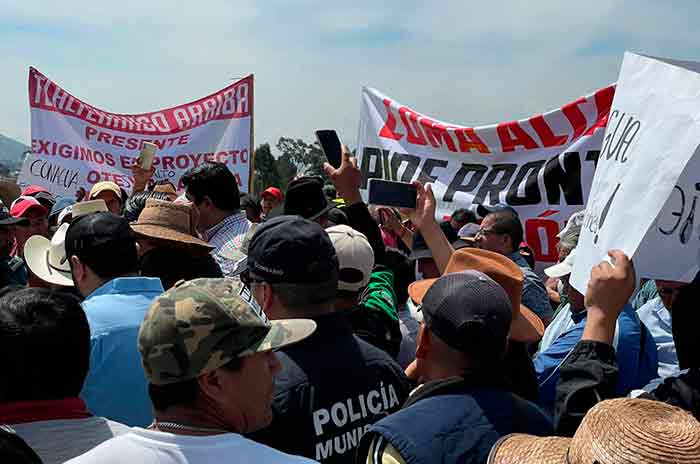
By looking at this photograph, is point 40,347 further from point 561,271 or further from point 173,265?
point 561,271

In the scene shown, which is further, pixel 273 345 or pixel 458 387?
pixel 458 387

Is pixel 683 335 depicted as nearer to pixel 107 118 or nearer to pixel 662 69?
pixel 662 69

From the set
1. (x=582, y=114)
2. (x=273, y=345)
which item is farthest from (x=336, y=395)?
(x=582, y=114)

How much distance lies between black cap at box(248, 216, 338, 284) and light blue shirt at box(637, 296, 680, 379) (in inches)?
75.2

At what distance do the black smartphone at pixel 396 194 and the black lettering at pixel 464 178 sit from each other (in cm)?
242

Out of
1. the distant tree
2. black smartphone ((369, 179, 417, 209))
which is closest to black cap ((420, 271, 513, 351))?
black smartphone ((369, 179, 417, 209))

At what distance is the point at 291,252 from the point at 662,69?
4.13ft

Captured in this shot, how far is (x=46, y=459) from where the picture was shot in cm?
189

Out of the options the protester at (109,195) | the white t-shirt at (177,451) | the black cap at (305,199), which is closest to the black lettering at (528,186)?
the black cap at (305,199)

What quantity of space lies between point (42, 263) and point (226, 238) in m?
1.04

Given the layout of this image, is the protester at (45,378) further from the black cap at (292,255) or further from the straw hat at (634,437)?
the straw hat at (634,437)

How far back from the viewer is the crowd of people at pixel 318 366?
1.61m

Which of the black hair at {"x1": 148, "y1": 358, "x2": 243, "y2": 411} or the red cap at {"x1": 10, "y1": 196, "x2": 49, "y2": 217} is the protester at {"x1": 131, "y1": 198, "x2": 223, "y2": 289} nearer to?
the black hair at {"x1": 148, "y1": 358, "x2": 243, "y2": 411}

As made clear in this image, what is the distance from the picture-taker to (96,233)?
305 cm
